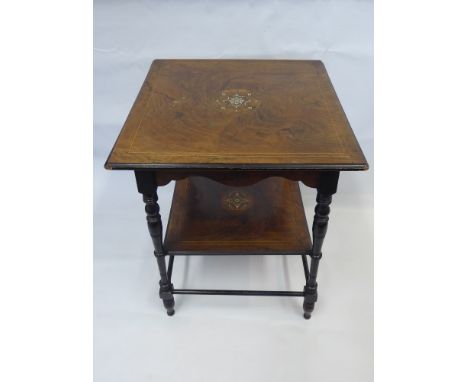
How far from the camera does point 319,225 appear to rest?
1.49 meters

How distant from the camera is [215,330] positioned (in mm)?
1770

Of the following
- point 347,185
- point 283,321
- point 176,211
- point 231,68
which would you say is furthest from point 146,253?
point 347,185

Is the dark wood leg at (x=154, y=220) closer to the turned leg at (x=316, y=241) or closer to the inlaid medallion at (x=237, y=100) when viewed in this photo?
the inlaid medallion at (x=237, y=100)

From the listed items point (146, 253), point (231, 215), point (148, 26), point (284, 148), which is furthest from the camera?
point (148, 26)

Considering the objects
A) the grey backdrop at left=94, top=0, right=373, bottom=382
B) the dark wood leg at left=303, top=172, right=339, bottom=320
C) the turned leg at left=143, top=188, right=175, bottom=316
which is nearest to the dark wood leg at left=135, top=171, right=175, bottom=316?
the turned leg at left=143, top=188, right=175, bottom=316

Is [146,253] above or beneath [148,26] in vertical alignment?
beneath

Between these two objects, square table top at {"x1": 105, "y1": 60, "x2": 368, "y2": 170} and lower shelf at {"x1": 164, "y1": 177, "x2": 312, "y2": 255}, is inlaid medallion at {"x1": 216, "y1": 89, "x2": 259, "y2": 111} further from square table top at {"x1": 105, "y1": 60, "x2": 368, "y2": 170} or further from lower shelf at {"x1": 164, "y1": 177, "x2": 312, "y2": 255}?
lower shelf at {"x1": 164, "y1": 177, "x2": 312, "y2": 255}

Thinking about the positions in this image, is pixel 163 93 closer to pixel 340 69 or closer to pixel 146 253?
pixel 146 253

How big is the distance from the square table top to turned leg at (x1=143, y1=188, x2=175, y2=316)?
0.17m

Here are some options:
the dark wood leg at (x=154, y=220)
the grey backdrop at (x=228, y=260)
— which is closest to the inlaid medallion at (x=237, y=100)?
the dark wood leg at (x=154, y=220)

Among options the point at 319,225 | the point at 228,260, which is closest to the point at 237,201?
the point at 228,260

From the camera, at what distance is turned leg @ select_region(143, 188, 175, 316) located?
4.71 feet

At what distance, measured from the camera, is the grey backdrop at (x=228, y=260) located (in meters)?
1.68

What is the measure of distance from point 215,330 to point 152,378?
0.96 feet
